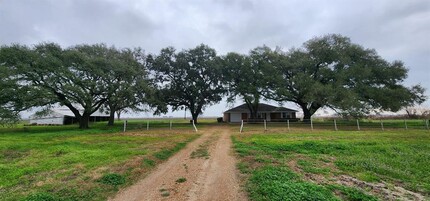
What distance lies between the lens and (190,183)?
629 centimetres

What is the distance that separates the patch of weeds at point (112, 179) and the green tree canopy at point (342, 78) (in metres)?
24.7

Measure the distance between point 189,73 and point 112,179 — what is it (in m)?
32.5

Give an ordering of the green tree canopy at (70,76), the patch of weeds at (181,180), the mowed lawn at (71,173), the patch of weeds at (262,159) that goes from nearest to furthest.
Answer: the mowed lawn at (71,173) < the patch of weeds at (181,180) < the patch of weeds at (262,159) < the green tree canopy at (70,76)

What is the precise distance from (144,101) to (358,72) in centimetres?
2688

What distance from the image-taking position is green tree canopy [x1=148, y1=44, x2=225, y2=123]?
37906 mm

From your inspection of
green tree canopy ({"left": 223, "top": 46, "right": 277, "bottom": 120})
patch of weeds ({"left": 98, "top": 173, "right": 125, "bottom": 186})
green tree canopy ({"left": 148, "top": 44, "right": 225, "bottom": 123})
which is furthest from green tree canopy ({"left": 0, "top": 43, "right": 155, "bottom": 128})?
patch of weeds ({"left": 98, "top": 173, "right": 125, "bottom": 186})

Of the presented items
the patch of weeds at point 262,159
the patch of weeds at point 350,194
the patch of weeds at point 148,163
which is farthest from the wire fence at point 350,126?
the patch of weeds at point 350,194

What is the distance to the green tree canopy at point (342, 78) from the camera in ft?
90.5

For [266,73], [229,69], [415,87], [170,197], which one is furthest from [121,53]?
[415,87]

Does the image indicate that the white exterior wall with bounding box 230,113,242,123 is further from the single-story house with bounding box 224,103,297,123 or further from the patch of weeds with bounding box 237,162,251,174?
the patch of weeds with bounding box 237,162,251,174

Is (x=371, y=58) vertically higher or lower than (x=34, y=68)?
higher

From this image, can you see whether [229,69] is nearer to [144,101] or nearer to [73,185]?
[144,101]

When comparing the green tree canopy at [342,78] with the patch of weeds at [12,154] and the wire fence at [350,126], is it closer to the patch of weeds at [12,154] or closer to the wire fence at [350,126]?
the wire fence at [350,126]

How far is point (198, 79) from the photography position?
126 ft
